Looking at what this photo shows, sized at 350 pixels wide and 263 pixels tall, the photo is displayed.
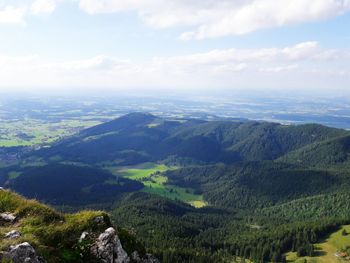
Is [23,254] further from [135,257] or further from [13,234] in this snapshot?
[135,257]

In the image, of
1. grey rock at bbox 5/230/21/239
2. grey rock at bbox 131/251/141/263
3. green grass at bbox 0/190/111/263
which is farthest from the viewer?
grey rock at bbox 131/251/141/263

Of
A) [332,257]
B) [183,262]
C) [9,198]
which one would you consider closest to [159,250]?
[183,262]

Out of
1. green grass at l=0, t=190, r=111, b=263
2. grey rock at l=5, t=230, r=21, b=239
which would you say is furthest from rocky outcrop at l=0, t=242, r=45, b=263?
grey rock at l=5, t=230, r=21, b=239

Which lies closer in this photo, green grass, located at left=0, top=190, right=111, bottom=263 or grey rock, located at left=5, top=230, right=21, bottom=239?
green grass, located at left=0, top=190, right=111, bottom=263

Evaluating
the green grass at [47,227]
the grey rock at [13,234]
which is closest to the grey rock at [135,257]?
the green grass at [47,227]

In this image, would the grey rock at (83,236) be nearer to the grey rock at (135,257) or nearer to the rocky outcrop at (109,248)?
the rocky outcrop at (109,248)

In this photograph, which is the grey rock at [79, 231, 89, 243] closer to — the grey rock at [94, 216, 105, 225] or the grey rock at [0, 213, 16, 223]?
the grey rock at [94, 216, 105, 225]

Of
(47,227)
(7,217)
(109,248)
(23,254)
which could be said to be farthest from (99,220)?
(7,217)
